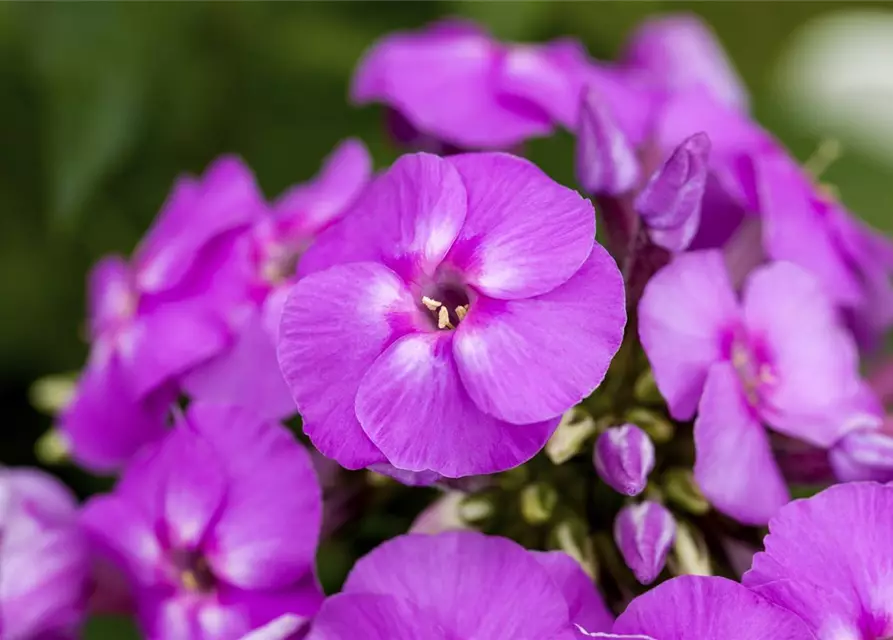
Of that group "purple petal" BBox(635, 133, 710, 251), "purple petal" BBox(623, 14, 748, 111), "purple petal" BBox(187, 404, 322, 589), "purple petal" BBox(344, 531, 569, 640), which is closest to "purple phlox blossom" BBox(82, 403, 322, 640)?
"purple petal" BBox(187, 404, 322, 589)

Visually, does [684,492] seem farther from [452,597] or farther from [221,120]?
[221,120]

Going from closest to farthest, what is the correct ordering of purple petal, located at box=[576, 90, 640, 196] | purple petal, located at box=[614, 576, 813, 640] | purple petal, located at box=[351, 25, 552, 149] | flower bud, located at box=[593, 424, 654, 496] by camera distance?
purple petal, located at box=[614, 576, 813, 640] → flower bud, located at box=[593, 424, 654, 496] → purple petal, located at box=[576, 90, 640, 196] → purple petal, located at box=[351, 25, 552, 149]

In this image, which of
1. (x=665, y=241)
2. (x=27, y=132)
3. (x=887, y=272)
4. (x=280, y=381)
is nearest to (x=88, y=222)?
(x=27, y=132)

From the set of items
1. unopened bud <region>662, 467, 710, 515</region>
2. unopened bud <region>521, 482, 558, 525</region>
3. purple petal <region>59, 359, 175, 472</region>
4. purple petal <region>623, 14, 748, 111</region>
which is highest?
purple petal <region>623, 14, 748, 111</region>

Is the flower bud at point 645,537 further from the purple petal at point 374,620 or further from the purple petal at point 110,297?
the purple petal at point 110,297

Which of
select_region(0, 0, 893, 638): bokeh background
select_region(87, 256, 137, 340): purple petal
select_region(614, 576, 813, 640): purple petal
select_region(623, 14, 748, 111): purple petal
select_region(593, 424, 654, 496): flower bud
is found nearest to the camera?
select_region(614, 576, 813, 640): purple petal

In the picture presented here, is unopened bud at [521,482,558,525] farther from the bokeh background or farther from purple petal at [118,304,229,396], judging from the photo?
the bokeh background

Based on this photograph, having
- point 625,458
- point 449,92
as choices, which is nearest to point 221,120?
point 449,92
